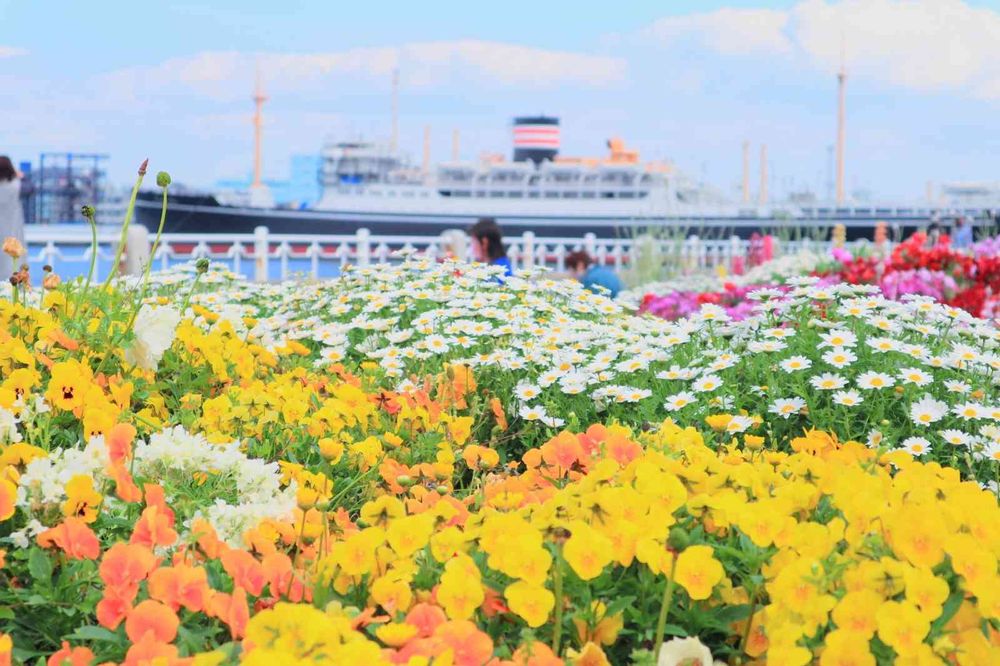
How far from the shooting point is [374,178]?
4338 cm

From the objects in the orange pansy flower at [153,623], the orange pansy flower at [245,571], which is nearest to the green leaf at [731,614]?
the orange pansy flower at [245,571]

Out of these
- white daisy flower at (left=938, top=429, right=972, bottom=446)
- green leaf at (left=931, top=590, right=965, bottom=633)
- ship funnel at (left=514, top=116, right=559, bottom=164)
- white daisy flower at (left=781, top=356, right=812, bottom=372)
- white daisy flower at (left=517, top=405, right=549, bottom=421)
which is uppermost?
ship funnel at (left=514, top=116, right=559, bottom=164)

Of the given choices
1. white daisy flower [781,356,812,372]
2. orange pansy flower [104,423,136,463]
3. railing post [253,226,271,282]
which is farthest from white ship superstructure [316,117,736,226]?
orange pansy flower [104,423,136,463]

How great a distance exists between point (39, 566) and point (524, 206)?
1419 inches

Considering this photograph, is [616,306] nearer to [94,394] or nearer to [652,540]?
[94,394]

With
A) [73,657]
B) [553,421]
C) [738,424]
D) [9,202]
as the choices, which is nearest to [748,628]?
[73,657]

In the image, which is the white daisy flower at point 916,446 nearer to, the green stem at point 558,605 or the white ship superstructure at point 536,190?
the green stem at point 558,605

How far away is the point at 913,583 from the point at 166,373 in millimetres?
2427

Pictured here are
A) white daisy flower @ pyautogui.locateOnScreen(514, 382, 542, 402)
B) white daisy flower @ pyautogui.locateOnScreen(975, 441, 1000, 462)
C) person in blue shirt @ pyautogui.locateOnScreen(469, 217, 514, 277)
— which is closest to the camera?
white daisy flower @ pyautogui.locateOnScreen(975, 441, 1000, 462)

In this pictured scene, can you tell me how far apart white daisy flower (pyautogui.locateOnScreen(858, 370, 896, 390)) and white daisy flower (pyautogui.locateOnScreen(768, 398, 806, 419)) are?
0.19 meters

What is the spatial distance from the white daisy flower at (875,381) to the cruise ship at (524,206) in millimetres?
33201

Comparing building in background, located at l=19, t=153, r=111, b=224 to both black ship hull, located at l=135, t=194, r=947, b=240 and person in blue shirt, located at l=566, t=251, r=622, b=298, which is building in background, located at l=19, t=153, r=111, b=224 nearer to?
black ship hull, located at l=135, t=194, r=947, b=240

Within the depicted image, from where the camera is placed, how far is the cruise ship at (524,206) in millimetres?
36156

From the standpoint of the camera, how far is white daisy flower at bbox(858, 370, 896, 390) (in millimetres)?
3145
